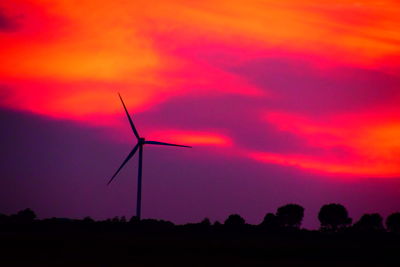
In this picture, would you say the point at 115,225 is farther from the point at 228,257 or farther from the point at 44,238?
the point at 228,257

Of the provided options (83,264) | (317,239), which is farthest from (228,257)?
(317,239)

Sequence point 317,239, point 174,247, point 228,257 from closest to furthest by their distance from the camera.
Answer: point 228,257 → point 174,247 → point 317,239

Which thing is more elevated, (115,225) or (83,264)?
(115,225)

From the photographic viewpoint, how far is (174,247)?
101 metres

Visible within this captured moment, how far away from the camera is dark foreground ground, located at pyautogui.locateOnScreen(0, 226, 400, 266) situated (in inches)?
3024

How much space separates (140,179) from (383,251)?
126 ft

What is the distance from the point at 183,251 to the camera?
3708 inches

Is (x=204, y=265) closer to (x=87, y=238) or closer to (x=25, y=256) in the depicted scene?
(x=25, y=256)

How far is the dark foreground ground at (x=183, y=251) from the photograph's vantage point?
252 ft

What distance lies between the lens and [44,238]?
108188 millimetres

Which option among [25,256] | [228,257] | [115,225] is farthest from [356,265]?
[115,225]

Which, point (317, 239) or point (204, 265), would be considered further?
point (317, 239)

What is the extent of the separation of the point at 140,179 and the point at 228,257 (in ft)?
105

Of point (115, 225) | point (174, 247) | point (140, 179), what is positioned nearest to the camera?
point (174, 247)
